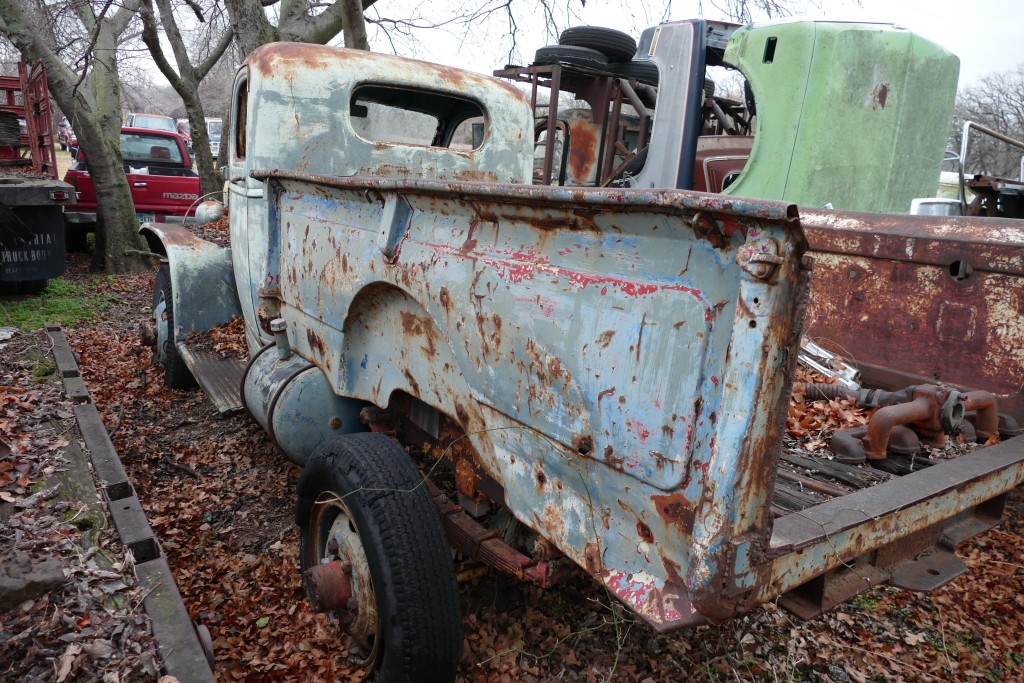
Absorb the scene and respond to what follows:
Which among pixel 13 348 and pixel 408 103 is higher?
pixel 408 103

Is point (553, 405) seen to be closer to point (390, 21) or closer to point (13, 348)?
point (13, 348)

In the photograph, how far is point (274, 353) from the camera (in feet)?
11.3

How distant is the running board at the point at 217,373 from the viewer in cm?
390

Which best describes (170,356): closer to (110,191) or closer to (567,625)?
(567,625)

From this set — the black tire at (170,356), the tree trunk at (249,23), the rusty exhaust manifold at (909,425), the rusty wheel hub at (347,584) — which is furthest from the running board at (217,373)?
the tree trunk at (249,23)

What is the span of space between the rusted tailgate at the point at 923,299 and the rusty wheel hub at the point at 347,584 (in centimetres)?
207

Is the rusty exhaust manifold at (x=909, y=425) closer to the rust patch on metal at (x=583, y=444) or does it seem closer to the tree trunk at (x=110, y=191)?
the rust patch on metal at (x=583, y=444)

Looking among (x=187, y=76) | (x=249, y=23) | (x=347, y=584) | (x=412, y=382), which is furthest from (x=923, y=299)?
(x=187, y=76)

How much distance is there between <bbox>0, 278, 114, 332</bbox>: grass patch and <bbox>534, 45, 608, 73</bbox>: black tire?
189 inches

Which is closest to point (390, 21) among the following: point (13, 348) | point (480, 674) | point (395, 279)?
point (13, 348)

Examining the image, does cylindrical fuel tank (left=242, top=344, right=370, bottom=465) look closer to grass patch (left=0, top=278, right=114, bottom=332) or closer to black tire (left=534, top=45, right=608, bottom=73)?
black tire (left=534, top=45, right=608, bottom=73)

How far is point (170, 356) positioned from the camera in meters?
5.03

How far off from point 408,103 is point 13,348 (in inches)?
115

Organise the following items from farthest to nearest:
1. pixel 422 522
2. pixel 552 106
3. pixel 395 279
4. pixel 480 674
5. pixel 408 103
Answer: pixel 552 106 → pixel 408 103 → pixel 480 674 → pixel 395 279 → pixel 422 522
